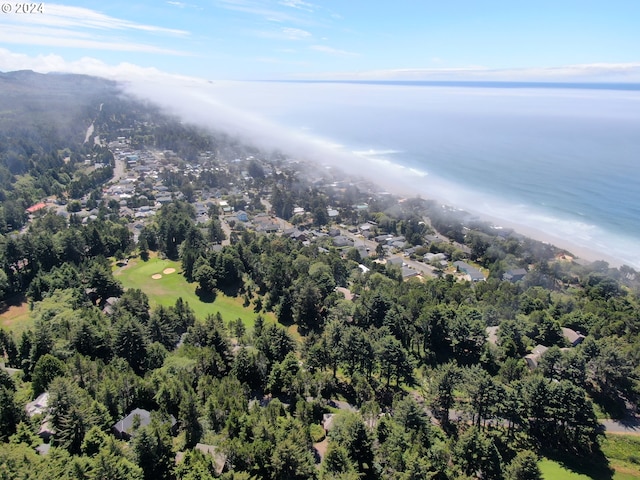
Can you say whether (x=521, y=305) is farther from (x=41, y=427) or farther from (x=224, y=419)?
(x=41, y=427)

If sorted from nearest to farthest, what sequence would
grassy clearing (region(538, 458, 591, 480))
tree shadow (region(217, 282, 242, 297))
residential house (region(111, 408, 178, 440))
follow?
1. residential house (region(111, 408, 178, 440))
2. grassy clearing (region(538, 458, 591, 480))
3. tree shadow (region(217, 282, 242, 297))

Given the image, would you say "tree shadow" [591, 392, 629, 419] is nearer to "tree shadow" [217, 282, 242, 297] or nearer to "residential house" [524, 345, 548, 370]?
"residential house" [524, 345, 548, 370]

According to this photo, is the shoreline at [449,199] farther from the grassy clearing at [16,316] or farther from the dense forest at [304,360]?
the grassy clearing at [16,316]

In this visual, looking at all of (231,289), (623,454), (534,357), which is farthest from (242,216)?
(623,454)

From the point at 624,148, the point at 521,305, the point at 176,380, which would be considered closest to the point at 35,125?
the point at 176,380

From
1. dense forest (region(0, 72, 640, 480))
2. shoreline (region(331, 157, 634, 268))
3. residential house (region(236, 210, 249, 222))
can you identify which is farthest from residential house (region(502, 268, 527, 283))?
residential house (region(236, 210, 249, 222))

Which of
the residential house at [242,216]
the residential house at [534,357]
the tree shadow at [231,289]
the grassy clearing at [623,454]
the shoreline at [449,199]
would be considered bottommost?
the residential house at [242,216]

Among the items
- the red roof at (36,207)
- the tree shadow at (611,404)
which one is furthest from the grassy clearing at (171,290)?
the red roof at (36,207)
